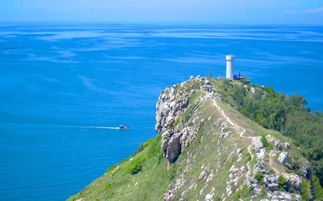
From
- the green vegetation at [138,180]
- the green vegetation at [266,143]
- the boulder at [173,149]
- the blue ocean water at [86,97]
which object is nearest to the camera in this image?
the green vegetation at [266,143]

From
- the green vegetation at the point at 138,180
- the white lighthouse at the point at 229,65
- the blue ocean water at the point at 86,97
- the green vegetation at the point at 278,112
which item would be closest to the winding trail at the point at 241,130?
the green vegetation at the point at 138,180

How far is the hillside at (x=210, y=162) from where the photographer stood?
24.3m

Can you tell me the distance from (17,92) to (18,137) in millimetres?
31566

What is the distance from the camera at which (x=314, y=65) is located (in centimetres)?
13412

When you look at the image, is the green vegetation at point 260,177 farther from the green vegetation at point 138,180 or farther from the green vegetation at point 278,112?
the green vegetation at point 278,112

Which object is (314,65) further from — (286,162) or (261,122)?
(286,162)

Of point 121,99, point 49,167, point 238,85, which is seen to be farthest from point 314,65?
point 49,167

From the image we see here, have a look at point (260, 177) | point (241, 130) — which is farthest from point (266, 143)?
point (241, 130)

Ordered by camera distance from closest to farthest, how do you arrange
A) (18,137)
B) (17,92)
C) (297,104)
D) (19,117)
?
1. (297,104)
2. (18,137)
3. (19,117)
4. (17,92)

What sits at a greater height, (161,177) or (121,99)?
(161,177)

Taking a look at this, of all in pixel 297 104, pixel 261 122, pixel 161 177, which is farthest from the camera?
pixel 297 104

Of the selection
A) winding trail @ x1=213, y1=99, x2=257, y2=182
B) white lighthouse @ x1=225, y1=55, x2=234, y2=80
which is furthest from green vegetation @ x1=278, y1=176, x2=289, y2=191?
white lighthouse @ x1=225, y1=55, x2=234, y2=80

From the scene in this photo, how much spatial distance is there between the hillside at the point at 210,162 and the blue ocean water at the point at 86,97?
11.7 meters

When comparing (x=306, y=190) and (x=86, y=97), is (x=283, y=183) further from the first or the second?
(x=86, y=97)
